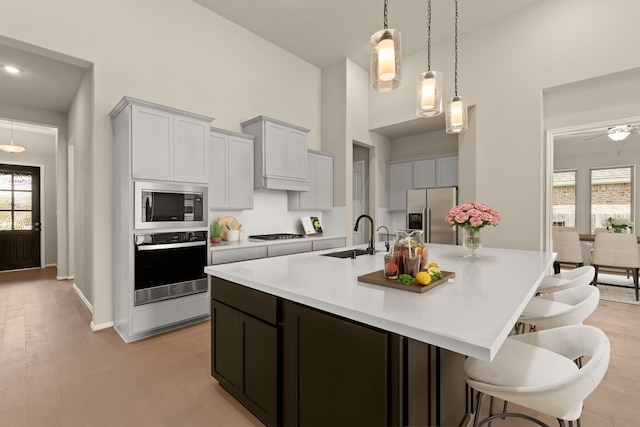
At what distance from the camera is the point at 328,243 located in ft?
16.6

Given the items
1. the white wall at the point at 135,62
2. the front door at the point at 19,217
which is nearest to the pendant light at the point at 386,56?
the white wall at the point at 135,62

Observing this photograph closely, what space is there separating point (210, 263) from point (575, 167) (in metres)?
7.80

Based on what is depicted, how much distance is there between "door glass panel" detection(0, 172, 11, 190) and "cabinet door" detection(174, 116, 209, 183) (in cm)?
577

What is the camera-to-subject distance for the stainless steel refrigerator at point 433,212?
5.20 meters

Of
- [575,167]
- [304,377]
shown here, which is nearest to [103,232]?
[304,377]

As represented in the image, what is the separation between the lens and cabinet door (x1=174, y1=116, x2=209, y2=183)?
321 cm

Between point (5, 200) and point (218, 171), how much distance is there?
5.70 m

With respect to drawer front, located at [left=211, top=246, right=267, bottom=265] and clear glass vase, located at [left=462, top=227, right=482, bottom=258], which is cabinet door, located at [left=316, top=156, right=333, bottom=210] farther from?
clear glass vase, located at [left=462, top=227, right=482, bottom=258]

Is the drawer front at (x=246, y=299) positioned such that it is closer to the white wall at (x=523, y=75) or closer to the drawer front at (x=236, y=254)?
the drawer front at (x=236, y=254)

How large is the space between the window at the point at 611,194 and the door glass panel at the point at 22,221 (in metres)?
12.0

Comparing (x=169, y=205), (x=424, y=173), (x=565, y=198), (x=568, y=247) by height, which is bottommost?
(x=568, y=247)

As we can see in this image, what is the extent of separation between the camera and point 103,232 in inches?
128

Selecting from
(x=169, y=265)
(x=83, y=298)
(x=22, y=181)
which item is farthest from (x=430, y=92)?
(x=22, y=181)

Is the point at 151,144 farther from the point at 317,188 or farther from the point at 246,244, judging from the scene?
the point at 317,188
